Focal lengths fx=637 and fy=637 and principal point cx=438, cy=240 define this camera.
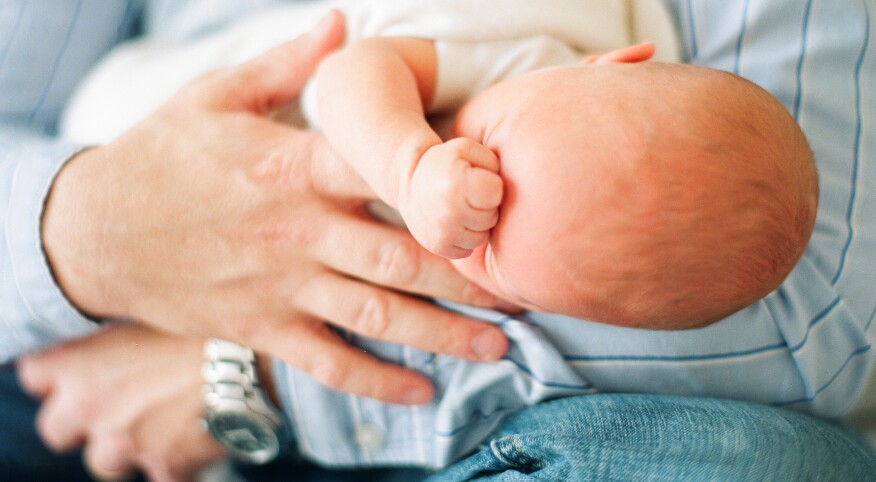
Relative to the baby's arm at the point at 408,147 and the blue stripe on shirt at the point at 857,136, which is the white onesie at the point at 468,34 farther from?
the blue stripe on shirt at the point at 857,136

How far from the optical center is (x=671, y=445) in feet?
2.06

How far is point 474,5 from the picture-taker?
749 mm

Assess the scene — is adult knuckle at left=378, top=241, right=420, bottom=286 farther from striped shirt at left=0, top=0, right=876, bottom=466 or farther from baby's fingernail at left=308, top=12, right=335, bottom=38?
baby's fingernail at left=308, top=12, right=335, bottom=38

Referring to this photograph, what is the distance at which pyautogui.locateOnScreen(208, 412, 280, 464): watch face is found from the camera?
2.92 feet

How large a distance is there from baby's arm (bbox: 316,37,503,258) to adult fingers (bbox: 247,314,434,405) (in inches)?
10.2

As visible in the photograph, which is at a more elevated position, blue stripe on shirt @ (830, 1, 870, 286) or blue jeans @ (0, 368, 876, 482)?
blue stripe on shirt @ (830, 1, 870, 286)

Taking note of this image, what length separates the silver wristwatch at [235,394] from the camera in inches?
34.5

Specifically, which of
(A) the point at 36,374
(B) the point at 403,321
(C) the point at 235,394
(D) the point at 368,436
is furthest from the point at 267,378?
(A) the point at 36,374

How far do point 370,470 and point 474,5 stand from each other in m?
0.74

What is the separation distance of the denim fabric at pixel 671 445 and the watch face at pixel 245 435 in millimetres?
364

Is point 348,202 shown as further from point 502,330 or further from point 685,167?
point 685,167

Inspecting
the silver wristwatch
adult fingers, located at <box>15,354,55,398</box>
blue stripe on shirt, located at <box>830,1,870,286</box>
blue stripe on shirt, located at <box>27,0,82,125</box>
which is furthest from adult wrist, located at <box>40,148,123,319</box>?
blue stripe on shirt, located at <box>830,1,870,286</box>

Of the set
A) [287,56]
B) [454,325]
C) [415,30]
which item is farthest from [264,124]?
[454,325]

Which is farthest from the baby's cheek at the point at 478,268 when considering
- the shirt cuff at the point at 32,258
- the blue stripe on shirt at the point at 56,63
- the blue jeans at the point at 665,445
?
the blue stripe on shirt at the point at 56,63
